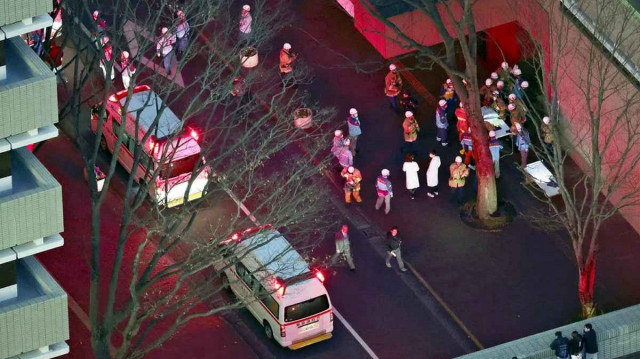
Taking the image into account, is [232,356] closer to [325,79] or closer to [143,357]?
[143,357]

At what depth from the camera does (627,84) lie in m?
→ 49.6

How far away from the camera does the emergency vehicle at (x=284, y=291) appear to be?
154ft

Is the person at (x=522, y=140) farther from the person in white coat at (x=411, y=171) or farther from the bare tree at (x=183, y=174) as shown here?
the bare tree at (x=183, y=174)

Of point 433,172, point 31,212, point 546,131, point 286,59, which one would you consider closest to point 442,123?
point 433,172

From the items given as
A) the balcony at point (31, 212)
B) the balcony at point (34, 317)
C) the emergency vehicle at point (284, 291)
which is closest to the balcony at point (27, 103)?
the balcony at point (31, 212)

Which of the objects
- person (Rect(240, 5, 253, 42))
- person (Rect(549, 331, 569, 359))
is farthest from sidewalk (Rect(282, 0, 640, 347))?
person (Rect(240, 5, 253, 42))

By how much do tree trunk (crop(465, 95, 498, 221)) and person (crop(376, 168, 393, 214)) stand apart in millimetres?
2437

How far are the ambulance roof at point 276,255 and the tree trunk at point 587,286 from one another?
7.03m

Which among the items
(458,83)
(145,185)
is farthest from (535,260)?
(145,185)

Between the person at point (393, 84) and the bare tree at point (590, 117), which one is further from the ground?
the person at point (393, 84)

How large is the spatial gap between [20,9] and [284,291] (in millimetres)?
13608

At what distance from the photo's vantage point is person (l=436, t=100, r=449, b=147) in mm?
54688

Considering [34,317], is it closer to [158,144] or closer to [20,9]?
[20,9]

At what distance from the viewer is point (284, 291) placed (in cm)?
4681
